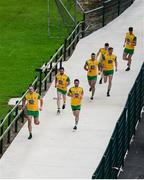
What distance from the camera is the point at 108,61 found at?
2767 centimetres

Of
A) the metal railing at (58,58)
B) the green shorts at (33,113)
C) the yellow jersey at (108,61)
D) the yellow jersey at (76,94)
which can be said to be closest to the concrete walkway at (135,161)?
the yellow jersey at (76,94)

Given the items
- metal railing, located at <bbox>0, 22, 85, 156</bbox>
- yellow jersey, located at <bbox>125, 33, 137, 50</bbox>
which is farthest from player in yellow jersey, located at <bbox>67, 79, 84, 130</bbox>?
yellow jersey, located at <bbox>125, 33, 137, 50</bbox>

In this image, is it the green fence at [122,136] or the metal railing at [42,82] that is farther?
the metal railing at [42,82]

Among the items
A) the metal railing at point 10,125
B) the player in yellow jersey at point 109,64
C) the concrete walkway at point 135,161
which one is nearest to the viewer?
the concrete walkway at point 135,161

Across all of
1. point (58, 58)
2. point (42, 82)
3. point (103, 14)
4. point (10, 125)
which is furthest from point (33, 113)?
point (103, 14)

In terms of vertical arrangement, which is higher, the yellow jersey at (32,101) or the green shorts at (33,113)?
the yellow jersey at (32,101)

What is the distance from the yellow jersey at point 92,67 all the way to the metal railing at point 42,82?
1613 mm

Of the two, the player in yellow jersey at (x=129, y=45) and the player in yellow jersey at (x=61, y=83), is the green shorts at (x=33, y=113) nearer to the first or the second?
the player in yellow jersey at (x=61, y=83)

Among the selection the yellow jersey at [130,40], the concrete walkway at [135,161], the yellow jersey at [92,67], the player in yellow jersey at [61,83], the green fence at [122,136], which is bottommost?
the concrete walkway at [135,161]

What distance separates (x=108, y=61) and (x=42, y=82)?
2.36m

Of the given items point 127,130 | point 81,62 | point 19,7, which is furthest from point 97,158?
point 19,7

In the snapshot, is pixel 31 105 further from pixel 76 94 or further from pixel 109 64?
pixel 109 64

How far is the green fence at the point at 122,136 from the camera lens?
19428mm

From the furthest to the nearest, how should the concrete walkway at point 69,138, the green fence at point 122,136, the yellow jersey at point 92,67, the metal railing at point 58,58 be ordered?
the metal railing at point 58,58 → the yellow jersey at point 92,67 → the concrete walkway at point 69,138 → the green fence at point 122,136
